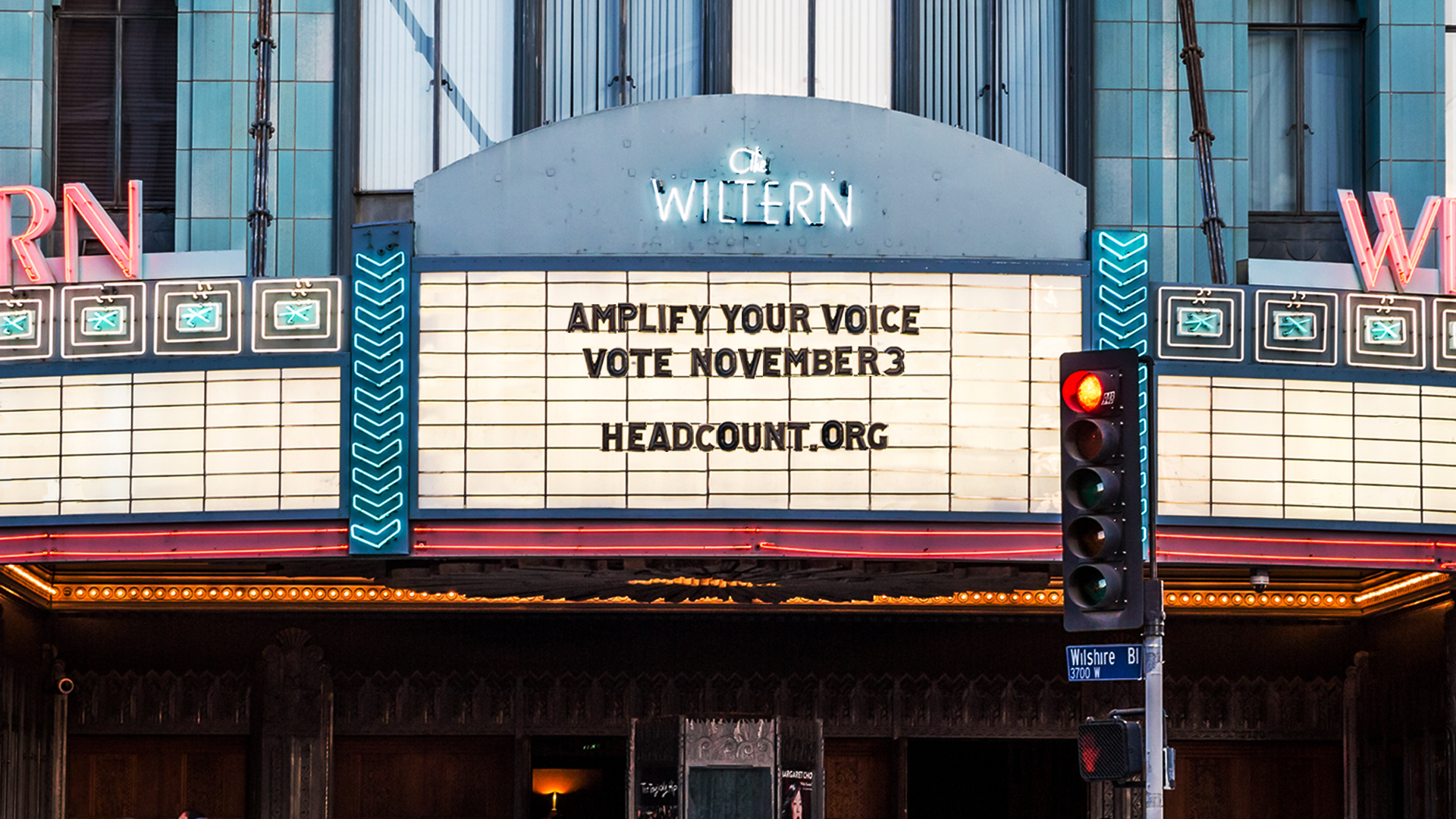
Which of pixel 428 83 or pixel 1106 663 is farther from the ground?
pixel 428 83

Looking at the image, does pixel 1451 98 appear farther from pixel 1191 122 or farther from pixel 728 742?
pixel 728 742

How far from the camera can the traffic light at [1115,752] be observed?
1104 centimetres

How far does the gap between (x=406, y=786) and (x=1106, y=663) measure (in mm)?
11407

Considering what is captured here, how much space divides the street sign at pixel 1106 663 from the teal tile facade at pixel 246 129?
10.5 m

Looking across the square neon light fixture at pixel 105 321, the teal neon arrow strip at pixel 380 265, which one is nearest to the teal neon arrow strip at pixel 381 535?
the teal neon arrow strip at pixel 380 265

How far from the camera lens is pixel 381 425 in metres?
16.0

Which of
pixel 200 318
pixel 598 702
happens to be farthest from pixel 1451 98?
pixel 200 318

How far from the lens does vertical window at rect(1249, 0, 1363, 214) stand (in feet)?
69.2

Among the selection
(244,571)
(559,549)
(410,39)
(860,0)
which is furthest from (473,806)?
(860,0)

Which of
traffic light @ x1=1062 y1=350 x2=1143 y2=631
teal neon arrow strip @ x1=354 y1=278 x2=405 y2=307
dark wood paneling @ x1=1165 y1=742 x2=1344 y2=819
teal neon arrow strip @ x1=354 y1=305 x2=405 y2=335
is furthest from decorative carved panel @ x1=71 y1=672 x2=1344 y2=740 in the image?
traffic light @ x1=1062 y1=350 x2=1143 y2=631

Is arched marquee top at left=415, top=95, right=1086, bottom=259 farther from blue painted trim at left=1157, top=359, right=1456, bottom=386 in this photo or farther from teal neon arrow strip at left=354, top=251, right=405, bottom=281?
blue painted trim at left=1157, top=359, right=1456, bottom=386

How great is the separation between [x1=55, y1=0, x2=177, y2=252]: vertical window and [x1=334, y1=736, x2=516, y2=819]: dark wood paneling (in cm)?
632

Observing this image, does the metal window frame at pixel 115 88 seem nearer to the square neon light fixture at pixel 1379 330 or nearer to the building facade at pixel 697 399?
the building facade at pixel 697 399

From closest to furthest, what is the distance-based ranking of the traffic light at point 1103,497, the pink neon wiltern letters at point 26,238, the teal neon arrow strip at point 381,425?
the traffic light at point 1103,497
the teal neon arrow strip at point 381,425
the pink neon wiltern letters at point 26,238
